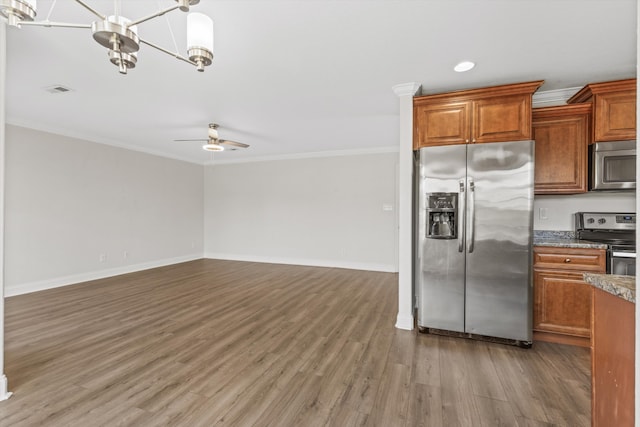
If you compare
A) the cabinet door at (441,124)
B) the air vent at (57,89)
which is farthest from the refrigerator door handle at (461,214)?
the air vent at (57,89)

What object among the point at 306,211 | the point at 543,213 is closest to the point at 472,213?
the point at 543,213

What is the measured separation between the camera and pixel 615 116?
8.82 feet

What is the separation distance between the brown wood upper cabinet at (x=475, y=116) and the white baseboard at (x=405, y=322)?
1.80 m

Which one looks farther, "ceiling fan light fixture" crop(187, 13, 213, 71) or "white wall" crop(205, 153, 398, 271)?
"white wall" crop(205, 153, 398, 271)

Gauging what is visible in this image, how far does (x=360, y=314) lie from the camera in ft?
11.4

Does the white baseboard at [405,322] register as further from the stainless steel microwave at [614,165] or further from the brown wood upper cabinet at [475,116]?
the stainless steel microwave at [614,165]

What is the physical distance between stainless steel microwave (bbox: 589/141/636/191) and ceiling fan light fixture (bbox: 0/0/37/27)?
421 cm

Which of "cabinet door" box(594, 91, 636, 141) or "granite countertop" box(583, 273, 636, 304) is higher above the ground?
"cabinet door" box(594, 91, 636, 141)

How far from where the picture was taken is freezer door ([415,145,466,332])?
9.19 ft

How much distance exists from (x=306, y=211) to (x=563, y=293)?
188 inches

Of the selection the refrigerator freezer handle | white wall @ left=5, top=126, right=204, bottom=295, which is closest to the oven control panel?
the refrigerator freezer handle

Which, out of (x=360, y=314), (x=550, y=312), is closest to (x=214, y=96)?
(x=360, y=314)

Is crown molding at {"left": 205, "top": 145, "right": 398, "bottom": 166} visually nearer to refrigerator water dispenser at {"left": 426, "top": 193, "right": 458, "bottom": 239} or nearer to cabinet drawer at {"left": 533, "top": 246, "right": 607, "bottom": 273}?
refrigerator water dispenser at {"left": 426, "top": 193, "right": 458, "bottom": 239}

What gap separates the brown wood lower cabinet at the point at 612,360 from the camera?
1.02m
